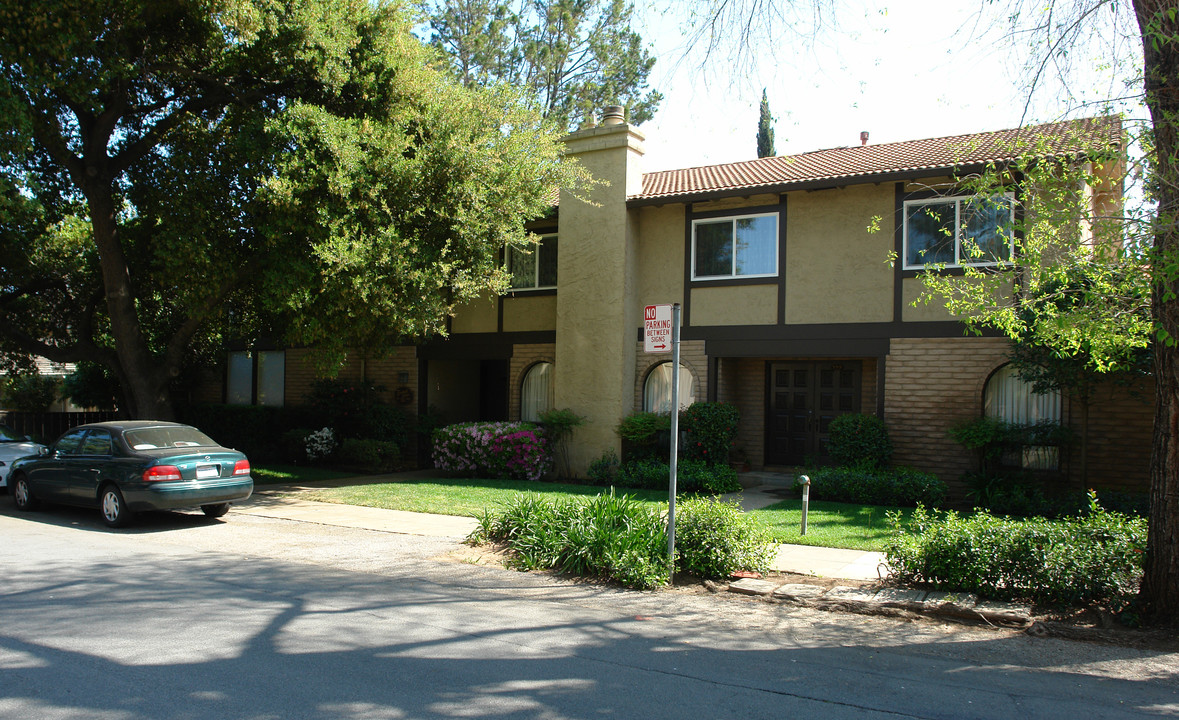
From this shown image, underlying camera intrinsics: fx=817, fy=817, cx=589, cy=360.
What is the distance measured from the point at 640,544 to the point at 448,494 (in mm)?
6149

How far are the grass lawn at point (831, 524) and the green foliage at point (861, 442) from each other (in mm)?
1158

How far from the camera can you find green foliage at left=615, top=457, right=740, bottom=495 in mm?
13562

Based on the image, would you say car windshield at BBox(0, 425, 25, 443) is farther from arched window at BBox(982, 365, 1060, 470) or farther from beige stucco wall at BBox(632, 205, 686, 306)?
arched window at BBox(982, 365, 1060, 470)

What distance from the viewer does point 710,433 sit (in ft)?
48.3

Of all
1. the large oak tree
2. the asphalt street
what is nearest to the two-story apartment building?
the large oak tree

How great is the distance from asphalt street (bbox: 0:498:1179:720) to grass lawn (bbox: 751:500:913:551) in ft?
8.34

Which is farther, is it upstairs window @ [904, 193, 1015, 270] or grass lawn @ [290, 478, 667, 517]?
upstairs window @ [904, 193, 1015, 270]

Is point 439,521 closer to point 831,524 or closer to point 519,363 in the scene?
point 831,524

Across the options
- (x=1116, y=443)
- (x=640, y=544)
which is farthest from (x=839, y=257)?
(x=640, y=544)

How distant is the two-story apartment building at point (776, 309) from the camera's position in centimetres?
1336

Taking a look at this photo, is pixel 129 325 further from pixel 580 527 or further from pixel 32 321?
pixel 580 527

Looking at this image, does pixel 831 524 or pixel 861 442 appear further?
pixel 861 442

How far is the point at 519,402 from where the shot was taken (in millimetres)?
18234

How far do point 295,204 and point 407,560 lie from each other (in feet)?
19.1
